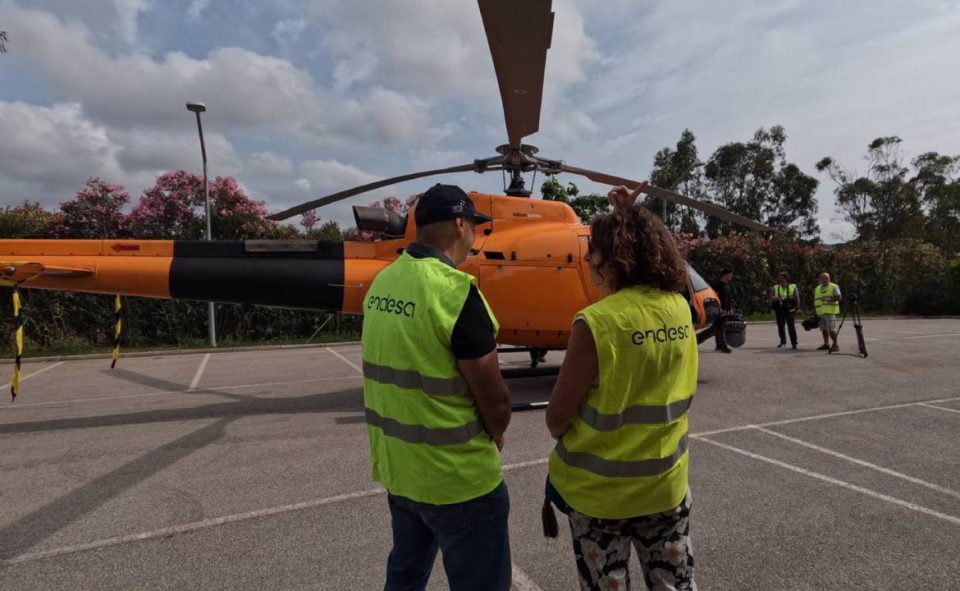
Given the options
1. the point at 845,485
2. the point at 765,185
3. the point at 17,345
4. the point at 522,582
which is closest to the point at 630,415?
A: the point at 522,582

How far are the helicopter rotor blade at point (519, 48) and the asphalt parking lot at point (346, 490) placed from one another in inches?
124

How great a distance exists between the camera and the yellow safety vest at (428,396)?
1.56 metres

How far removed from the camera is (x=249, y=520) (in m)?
3.30

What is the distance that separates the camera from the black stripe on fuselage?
6.18m

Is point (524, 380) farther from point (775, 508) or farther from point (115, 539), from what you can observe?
point (115, 539)

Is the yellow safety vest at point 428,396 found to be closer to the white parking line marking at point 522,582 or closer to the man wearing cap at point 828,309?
the white parking line marking at point 522,582

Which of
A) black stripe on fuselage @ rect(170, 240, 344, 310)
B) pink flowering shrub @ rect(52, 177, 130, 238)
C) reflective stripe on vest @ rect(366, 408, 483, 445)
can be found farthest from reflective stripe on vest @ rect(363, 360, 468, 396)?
pink flowering shrub @ rect(52, 177, 130, 238)

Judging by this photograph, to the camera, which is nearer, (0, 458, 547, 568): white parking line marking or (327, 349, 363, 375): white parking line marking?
(0, 458, 547, 568): white parking line marking

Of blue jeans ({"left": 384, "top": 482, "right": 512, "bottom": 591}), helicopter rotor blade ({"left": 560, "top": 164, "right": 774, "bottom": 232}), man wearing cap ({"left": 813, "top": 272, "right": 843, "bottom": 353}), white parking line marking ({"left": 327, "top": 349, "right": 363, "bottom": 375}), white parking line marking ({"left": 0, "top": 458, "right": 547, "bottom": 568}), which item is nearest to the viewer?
blue jeans ({"left": 384, "top": 482, "right": 512, "bottom": 591})

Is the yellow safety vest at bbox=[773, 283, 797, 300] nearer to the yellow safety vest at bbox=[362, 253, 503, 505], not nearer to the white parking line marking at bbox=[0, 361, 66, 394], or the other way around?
the yellow safety vest at bbox=[362, 253, 503, 505]

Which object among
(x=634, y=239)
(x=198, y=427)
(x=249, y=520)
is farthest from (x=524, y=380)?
(x=634, y=239)

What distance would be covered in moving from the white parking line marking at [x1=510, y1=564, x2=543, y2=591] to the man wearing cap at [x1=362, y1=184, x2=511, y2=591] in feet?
3.57

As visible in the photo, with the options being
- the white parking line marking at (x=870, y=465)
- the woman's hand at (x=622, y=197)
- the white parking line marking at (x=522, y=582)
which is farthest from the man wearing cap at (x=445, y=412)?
the white parking line marking at (x=870, y=465)

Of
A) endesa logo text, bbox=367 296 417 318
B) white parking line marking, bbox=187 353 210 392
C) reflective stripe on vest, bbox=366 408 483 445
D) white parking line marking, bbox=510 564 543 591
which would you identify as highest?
endesa logo text, bbox=367 296 417 318
